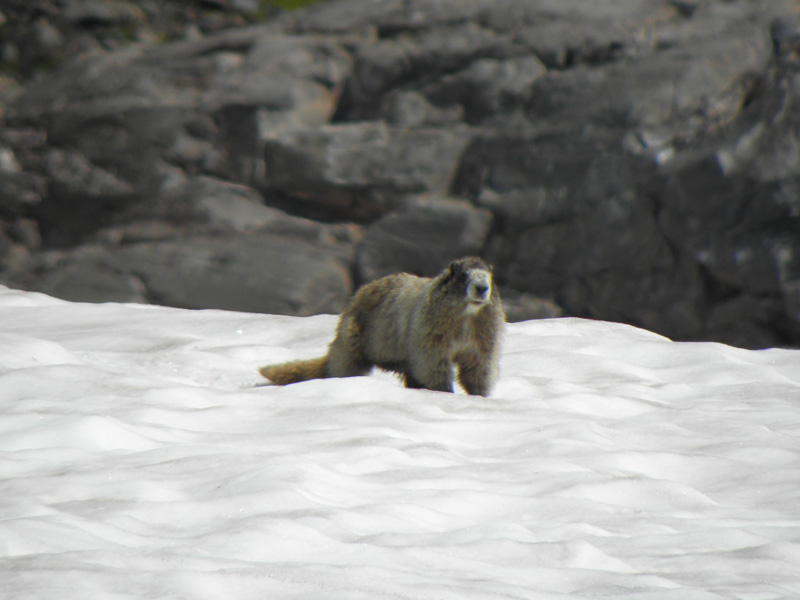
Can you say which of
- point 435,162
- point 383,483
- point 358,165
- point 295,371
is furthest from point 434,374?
point 358,165

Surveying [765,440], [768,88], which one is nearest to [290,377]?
[765,440]

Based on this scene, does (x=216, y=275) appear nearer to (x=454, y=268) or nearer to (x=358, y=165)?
(x=358, y=165)

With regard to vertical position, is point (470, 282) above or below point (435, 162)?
below

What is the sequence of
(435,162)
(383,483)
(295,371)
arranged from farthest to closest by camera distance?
(435,162) → (295,371) → (383,483)

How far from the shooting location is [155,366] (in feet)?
18.6

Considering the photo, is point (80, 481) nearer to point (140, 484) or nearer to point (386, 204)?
point (140, 484)

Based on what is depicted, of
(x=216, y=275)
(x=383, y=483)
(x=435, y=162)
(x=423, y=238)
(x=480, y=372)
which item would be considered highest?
(x=435, y=162)

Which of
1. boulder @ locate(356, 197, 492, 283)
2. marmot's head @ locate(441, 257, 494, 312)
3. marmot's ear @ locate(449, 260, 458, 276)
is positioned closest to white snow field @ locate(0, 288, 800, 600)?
marmot's head @ locate(441, 257, 494, 312)

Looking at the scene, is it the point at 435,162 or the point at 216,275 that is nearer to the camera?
the point at 216,275

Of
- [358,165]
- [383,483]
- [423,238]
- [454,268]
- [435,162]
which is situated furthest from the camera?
[358,165]

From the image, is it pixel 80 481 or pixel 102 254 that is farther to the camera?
pixel 102 254

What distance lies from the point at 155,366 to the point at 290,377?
0.95m

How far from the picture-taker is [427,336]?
5.44 meters

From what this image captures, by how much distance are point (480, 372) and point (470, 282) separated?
657 millimetres
